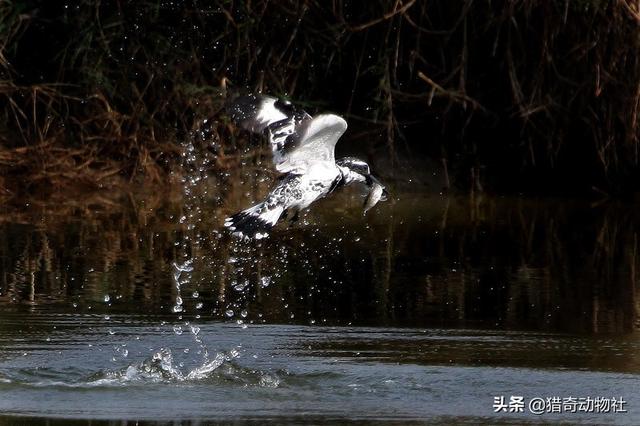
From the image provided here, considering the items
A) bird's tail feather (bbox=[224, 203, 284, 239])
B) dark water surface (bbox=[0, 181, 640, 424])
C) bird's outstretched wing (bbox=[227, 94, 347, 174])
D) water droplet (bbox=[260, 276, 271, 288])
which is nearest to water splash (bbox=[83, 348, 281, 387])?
→ dark water surface (bbox=[0, 181, 640, 424])

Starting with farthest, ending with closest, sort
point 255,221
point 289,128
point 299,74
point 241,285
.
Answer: point 299,74 → point 241,285 → point 289,128 → point 255,221

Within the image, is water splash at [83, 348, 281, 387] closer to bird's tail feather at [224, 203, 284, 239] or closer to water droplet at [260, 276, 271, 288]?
bird's tail feather at [224, 203, 284, 239]

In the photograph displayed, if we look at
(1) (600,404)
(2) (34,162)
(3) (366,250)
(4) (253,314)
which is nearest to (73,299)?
(4) (253,314)

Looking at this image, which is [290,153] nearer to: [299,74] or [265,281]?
[265,281]

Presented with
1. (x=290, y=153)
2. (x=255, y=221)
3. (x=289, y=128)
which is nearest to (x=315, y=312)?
(x=255, y=221)

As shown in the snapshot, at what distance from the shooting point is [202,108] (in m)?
8.63

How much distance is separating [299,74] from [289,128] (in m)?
3.61

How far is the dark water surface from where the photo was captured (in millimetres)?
4078

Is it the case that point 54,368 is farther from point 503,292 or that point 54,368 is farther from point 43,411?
point 503,292

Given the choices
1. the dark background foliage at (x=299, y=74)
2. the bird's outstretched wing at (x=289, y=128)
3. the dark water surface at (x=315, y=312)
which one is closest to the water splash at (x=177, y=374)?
the dark water surface at (x=315, y=312)

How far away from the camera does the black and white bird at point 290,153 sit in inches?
201

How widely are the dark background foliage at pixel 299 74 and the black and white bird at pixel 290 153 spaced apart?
3.23 meters

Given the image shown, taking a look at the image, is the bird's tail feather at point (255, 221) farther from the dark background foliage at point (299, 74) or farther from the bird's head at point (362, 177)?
the dark background foliage at point (299, 74)

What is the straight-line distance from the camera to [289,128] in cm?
525
